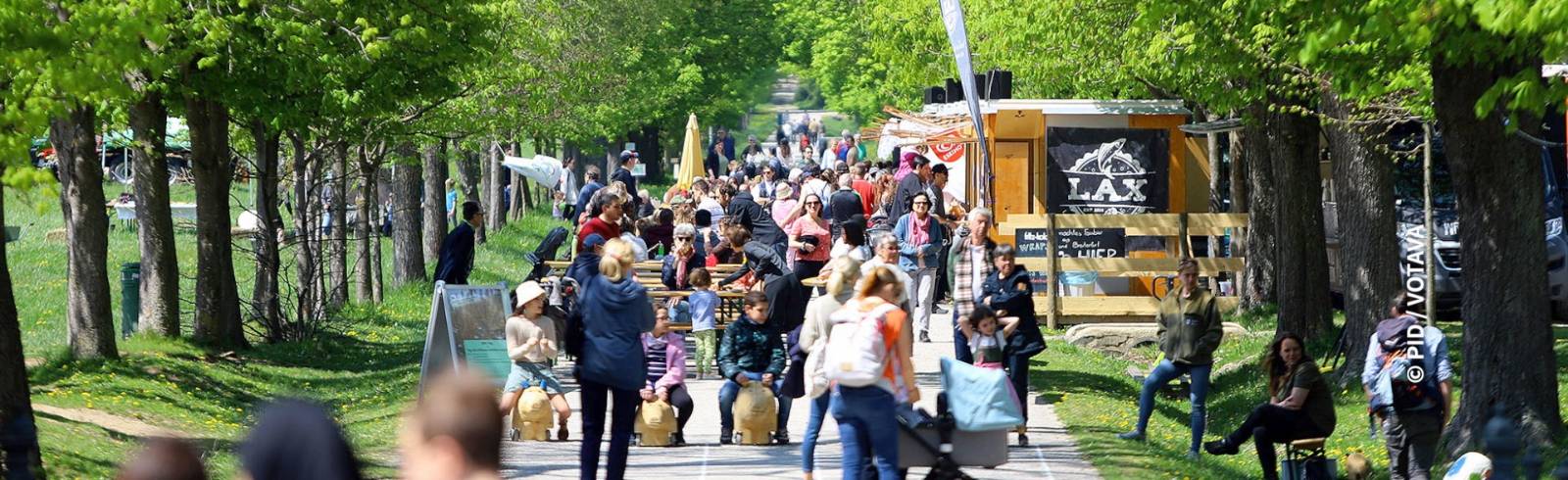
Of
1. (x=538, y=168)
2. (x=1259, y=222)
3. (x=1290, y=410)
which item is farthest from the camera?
(x=538, y=168)

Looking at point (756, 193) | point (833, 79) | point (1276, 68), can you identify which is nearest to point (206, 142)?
point (1276, 68)

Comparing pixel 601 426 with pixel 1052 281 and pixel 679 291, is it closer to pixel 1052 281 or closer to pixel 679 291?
pixel 679 291

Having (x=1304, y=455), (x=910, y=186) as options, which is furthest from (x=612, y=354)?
(x=910, y=186)

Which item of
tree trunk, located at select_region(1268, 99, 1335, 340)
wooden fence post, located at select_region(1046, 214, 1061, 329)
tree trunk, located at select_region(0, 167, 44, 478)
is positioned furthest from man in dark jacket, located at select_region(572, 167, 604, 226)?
tree trunk, located at select_region(0, 167, 44, 478)

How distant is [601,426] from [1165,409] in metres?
7.89

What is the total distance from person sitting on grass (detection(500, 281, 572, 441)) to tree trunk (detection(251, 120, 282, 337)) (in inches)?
315

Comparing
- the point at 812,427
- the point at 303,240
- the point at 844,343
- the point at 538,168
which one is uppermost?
the point at 538,168

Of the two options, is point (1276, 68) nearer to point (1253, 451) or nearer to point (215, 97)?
point (1253, 451)

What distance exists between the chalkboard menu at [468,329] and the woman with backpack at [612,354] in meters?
3.20

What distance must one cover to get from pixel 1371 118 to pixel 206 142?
37.2 ft

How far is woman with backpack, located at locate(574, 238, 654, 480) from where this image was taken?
37.0 feet

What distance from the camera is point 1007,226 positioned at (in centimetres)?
2400

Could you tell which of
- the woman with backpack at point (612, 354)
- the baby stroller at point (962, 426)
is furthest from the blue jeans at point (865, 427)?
the woman with backpack at point (612, 354)

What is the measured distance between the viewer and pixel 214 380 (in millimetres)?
18422
